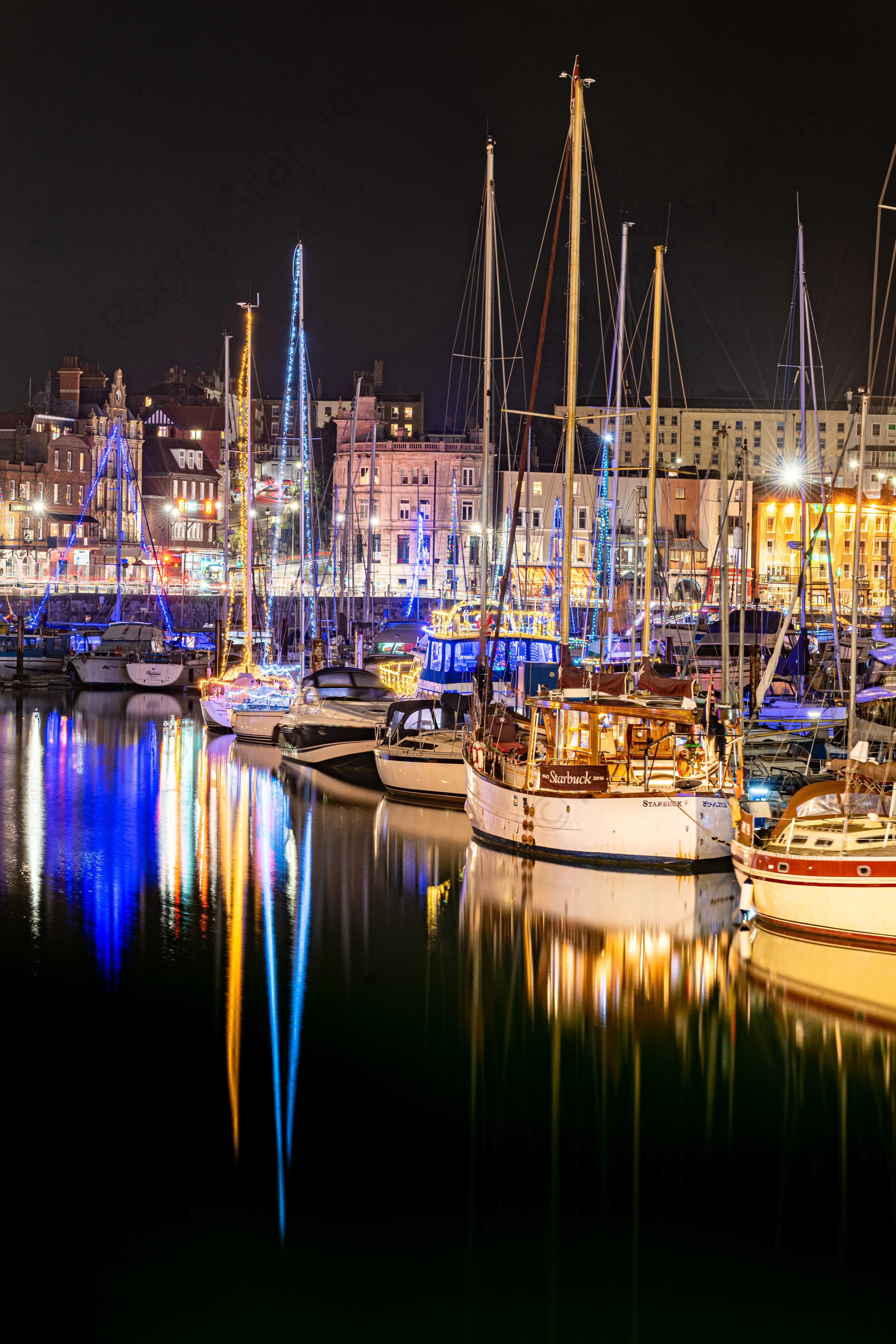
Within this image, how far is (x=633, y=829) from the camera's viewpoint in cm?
1952

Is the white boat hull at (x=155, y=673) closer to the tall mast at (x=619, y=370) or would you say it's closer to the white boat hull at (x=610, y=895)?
the tall mast at (x=619, y=370)

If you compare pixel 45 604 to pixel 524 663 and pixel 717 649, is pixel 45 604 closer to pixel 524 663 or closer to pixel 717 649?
pixel 717 649

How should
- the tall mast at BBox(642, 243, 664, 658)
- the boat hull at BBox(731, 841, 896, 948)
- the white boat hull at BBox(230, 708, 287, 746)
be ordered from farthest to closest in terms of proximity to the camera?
the white boat hull at BBox(230, 708, 287, 746)
the tall mast at BBox(642, 243, 664, 658)
the boat hull at BBox(731, 841, 896, 948)

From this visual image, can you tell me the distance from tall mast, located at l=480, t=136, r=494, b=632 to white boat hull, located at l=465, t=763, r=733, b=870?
843 cm

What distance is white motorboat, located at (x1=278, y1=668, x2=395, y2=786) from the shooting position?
3378 centimetres

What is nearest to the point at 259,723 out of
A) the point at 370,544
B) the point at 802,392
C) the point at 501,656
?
the point at 501,656

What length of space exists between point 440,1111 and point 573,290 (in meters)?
15.1

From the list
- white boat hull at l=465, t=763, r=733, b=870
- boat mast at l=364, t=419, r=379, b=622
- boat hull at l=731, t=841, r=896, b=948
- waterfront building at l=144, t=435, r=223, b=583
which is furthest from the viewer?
waterfront building at l=144, t=435, r=223, b=583

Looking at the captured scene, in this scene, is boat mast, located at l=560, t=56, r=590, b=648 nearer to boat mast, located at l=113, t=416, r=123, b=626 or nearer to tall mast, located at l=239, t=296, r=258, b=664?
tall mast, located at l=239, t=296, r=258, b=664

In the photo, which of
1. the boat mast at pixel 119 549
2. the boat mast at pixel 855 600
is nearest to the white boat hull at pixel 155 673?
the boat mast at pixel 119 549

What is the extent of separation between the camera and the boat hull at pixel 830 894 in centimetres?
1527

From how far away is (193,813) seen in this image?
2759 centimetres

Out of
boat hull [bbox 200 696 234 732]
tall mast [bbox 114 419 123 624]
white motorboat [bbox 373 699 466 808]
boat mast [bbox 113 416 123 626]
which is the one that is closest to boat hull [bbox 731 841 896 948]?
white motorboat [bbox 373 699 466 808]

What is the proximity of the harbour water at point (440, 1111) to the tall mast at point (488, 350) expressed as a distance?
30.5 feet
